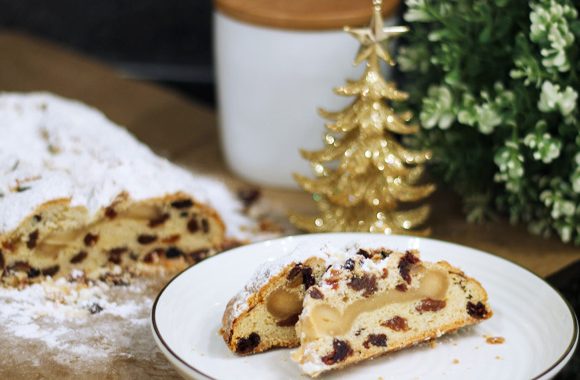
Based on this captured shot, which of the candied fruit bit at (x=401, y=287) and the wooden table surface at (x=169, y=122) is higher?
the candied fruit bit at (x=401, y=287)

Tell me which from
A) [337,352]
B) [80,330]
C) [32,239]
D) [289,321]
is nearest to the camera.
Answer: [337,352]

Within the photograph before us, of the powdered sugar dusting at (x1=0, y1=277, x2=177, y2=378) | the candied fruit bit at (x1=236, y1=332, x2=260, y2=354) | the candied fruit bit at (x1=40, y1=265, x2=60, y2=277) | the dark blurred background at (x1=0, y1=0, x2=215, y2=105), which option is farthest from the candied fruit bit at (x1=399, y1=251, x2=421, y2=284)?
the dark blurred background at (x1=0, y1=0, x2=215, y2=105)

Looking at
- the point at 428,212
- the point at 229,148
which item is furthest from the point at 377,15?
the point at 229,148

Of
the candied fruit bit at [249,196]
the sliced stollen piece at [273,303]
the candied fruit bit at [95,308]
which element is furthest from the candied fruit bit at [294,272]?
the candied fruit bit at [249,196]

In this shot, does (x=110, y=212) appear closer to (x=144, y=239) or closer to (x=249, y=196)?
(x=144, y=239)

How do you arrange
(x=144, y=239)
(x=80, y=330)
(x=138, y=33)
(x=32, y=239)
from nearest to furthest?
(x=80, y=330) → (x=32, y=239) → (x=144, y=239) → (x=138, y=33)

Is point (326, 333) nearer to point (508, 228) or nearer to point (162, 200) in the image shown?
point (162, 200)

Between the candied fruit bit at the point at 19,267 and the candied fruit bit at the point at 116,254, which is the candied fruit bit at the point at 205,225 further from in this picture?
the candied fruit bit at the point at 19,267

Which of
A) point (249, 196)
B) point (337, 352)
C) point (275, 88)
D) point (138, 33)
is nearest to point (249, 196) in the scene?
point (249, 196)
